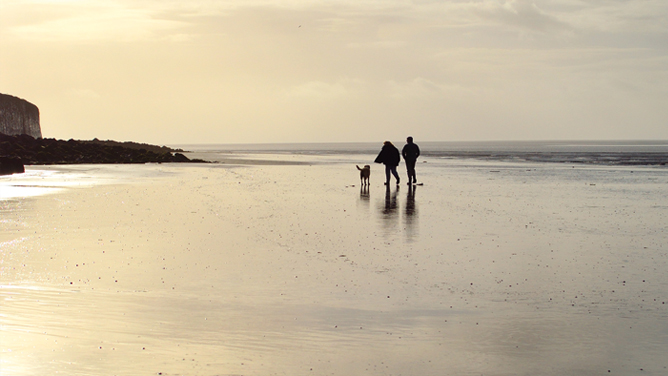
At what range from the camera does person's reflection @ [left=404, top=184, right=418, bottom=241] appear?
13711 mm

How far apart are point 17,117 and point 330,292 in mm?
78064

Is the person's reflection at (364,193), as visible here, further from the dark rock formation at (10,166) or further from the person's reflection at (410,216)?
the dark rock formation at (10,166)

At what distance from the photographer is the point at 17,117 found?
252ft

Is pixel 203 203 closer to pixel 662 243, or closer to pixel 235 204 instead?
pixel 235 204

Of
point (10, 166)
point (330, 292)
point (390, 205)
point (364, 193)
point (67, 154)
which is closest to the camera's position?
point (330, 292)

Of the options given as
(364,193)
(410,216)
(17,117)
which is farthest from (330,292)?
(17,117)

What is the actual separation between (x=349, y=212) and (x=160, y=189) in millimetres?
9594

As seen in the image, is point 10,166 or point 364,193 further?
point 10,166

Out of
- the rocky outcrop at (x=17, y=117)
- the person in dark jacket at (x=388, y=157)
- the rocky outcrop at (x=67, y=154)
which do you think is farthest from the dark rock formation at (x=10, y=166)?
the rocky outcrop at (x=17, y=117)

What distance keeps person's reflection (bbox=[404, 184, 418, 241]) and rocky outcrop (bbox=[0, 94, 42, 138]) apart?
63.2 metres

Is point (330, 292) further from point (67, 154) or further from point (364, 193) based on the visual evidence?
point (67, 154)

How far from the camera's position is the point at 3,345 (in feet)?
19.7

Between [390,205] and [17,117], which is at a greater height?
[17,117]

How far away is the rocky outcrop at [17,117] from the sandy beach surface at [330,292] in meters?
63.5
